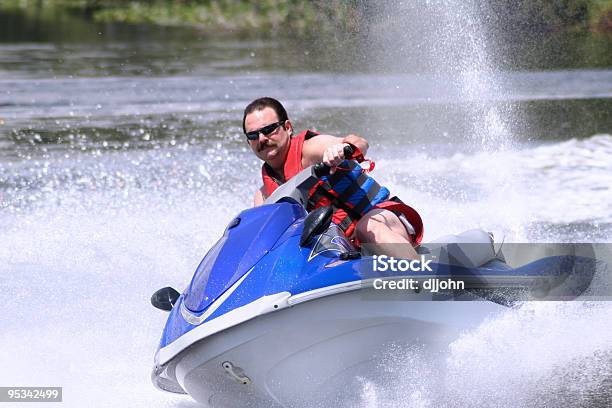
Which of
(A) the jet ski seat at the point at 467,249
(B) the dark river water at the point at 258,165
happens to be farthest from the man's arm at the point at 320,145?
(B) the dark river water at the point at 258,165

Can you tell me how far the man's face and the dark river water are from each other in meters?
1.26

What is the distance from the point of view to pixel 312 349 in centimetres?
438

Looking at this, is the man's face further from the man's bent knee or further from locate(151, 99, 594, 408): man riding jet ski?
the man's bent knee

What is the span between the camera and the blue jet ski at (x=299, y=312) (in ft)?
14.2

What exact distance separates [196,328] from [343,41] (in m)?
15.0

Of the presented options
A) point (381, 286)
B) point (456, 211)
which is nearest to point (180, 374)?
point (381, 286)

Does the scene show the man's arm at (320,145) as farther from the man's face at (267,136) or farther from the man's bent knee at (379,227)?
the man's bent knee at (379,227)

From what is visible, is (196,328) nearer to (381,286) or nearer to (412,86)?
(381,286)

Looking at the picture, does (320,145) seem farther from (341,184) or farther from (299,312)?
(299,312)

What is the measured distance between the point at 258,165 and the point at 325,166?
5.46 m

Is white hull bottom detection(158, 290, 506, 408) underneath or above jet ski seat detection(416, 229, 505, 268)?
Answer: underneath

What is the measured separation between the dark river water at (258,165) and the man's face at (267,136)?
1.26 meters

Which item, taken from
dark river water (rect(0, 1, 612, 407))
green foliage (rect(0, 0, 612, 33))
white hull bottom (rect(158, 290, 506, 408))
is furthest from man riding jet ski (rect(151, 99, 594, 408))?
green foliage (rect(0, 0, 612, 33))

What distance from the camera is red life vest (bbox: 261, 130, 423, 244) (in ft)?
16.4
